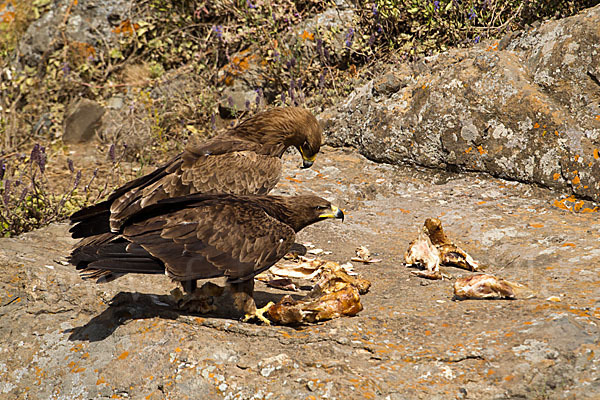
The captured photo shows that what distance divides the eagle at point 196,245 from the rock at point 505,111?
3.06 meters

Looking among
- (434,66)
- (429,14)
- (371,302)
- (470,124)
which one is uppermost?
(429,14)

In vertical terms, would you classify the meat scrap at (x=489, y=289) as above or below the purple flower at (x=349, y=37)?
Answer: below

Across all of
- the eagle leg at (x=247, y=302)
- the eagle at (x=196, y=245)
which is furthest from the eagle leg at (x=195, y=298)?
the eagle leg at (x=247, y=302)

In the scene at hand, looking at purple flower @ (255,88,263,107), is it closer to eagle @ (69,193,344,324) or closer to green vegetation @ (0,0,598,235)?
green vegetation @ (0,0,598,235)

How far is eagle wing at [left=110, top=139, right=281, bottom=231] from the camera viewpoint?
5.09 m

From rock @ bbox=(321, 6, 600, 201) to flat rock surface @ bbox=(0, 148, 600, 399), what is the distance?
3.33ft

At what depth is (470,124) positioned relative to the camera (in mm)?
6359

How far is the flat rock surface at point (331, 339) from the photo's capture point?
2971 mm

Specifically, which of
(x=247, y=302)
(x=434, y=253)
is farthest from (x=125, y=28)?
(x=247, y=302)

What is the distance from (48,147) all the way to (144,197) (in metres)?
5.00

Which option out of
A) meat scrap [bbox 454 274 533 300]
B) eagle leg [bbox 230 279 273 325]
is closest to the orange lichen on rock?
→ eagle leg [bbox 230 279 273 325]

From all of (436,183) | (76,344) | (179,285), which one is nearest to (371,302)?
(179,285)

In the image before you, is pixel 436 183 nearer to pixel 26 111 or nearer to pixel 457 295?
pixel 457 295

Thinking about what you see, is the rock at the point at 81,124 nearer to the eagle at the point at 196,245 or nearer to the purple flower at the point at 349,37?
the purple flower at the point at 349,37
